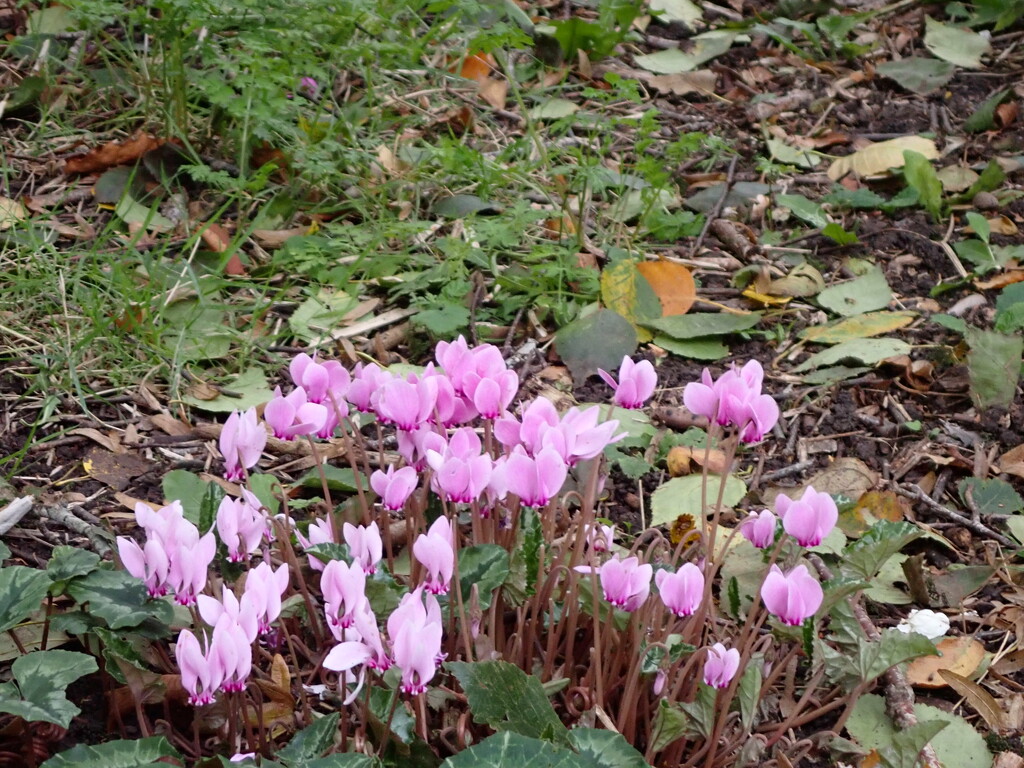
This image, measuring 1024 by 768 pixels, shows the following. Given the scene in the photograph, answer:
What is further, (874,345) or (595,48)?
(595,48)

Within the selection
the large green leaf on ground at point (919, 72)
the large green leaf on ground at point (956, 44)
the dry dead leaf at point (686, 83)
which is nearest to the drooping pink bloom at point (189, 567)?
the dry dead leaf at point (686, 83)

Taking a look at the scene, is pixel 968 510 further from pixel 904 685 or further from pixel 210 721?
pixel 210 721

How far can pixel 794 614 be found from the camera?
4.92ft

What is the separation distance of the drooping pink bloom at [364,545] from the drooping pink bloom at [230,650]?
0.81 feet

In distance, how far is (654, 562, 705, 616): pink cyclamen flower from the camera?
60.2 inches

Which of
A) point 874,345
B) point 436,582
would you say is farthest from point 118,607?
point 874,345

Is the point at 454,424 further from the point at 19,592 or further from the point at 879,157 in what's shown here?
the point at 879,157

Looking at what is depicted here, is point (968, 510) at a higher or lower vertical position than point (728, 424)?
lower

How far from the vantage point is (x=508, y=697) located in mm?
1464

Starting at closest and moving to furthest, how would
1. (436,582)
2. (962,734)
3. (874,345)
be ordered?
(436,582), (962,734), (874,345)

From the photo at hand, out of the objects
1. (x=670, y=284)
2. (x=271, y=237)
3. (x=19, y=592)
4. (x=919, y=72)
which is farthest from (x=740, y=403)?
(x=919, y=72)

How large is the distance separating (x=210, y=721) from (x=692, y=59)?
3415 millimetres

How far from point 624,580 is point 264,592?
0.47 metres

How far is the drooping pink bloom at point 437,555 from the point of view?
1.45m
